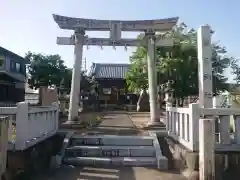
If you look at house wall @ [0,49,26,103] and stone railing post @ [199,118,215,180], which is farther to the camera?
house wall @ [0,49,26,103]

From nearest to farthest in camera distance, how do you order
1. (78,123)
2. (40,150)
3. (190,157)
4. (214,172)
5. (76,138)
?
(214,172)
(190,157)
(40,150)
(76,138)
(78,123)

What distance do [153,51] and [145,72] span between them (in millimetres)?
5294

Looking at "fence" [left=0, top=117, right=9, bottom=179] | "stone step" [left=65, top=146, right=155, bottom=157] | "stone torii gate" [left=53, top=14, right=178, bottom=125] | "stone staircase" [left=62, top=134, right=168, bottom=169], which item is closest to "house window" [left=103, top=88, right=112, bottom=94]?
"stone torii gate" [left=53, top=14, right=178, bottom=125]

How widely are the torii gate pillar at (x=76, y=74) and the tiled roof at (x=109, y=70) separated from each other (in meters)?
20.8

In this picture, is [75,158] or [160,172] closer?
[160,172]

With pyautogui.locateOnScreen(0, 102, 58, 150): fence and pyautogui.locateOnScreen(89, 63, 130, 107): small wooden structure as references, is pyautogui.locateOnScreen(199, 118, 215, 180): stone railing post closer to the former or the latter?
pyautogui.locateOnScreen(0, 102, 58, 150): fence

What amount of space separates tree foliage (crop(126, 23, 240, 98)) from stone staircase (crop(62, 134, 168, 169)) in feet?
21.5

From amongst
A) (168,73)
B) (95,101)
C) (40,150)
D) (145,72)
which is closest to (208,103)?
(40,150)

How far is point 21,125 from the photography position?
6.10m

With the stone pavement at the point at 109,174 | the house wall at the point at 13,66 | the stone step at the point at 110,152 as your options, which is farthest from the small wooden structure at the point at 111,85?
the stone pavement at the point at 109,174

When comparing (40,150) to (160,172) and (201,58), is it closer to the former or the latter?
(160,172)

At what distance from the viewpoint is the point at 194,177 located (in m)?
5.94

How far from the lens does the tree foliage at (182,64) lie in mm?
14297

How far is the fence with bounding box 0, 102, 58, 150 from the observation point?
6043 millimetres
